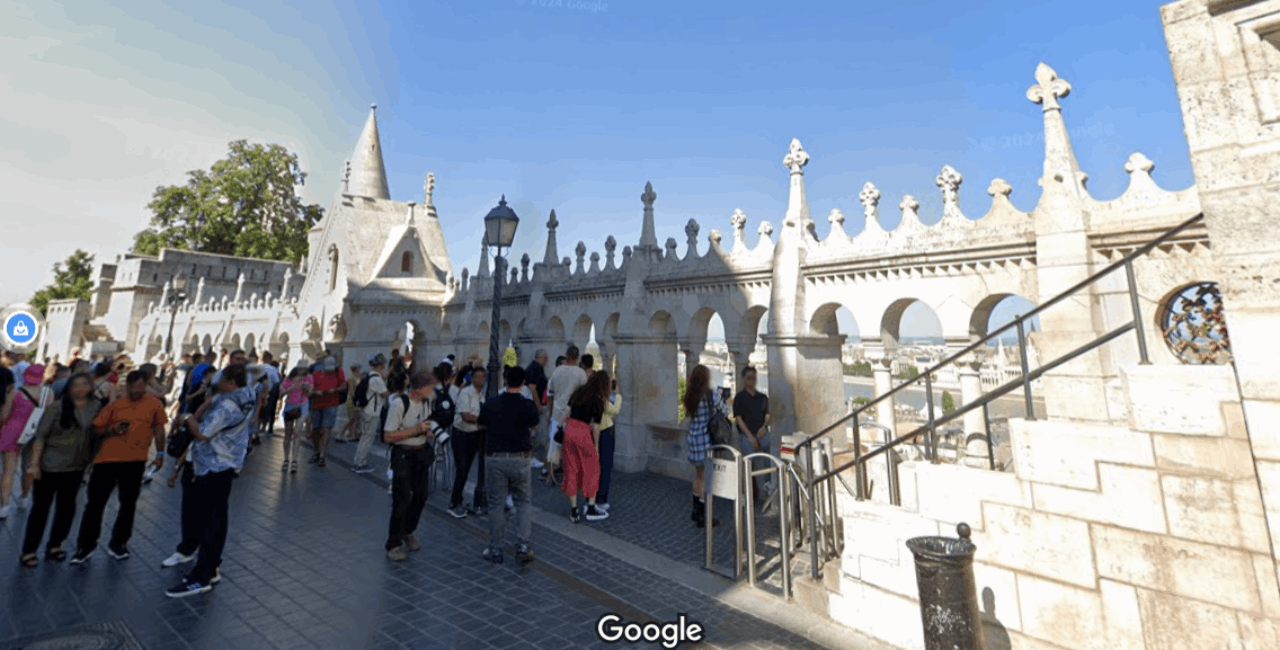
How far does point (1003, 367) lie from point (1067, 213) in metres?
27.3

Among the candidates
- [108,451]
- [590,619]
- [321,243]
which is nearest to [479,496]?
[590,619]

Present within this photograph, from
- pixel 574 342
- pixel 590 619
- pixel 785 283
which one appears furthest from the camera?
pixel 574 342

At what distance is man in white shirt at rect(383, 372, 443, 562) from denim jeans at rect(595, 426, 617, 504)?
8.81ft

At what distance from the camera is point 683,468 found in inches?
408

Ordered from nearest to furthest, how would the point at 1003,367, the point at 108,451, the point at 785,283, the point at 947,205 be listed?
the point at 108,451 < the point at 947,205 < the point at 785,283 < the point at 1003,367

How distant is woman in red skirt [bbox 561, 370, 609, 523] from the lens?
6719mm

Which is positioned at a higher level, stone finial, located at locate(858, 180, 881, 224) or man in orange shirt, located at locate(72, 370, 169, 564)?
stone finial, located at locate(858, 180, 881, 224)

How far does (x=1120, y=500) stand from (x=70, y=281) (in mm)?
69461

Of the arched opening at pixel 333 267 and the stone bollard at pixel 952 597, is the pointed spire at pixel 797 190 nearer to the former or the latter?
the stone bollard at pixel 952 597

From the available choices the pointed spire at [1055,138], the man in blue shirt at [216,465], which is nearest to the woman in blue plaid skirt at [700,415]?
the pointed spire at [1055,138]

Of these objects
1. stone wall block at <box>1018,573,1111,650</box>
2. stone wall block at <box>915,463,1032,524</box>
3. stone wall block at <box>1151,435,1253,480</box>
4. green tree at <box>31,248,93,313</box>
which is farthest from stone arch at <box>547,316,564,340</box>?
green tree at <box>31,248,93,313</box>

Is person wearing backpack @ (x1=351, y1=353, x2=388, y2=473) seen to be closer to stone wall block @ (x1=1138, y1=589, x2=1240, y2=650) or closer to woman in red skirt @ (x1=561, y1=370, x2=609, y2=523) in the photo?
woman in red skirt @ (x1=561, y1=370, x2=609, y2=523)

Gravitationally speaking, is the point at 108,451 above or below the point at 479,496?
above

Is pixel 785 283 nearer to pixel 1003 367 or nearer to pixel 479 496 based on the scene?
pixel 479 496
